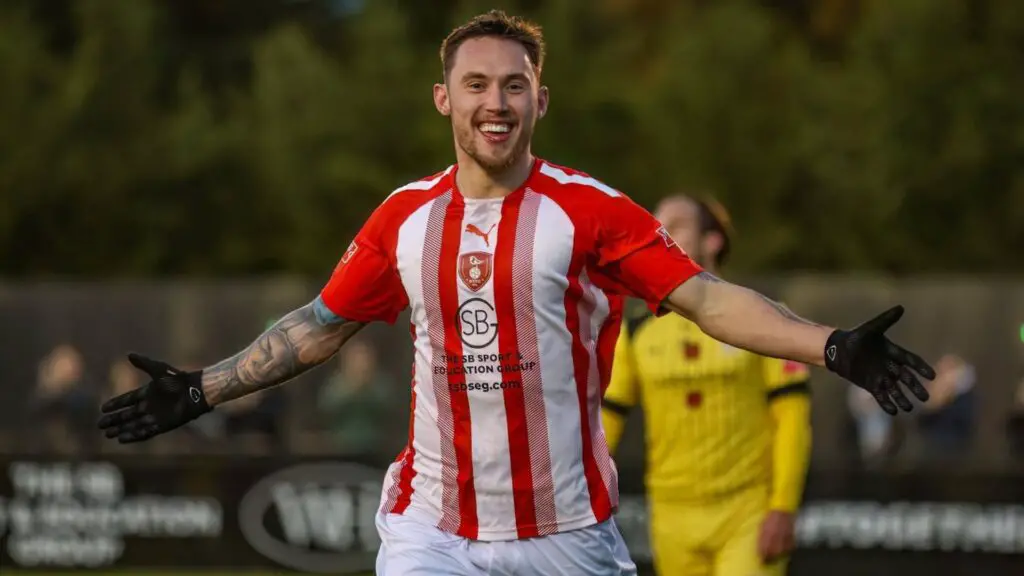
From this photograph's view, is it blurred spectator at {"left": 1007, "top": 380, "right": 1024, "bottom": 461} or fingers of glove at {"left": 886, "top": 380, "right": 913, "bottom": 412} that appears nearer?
fingers of glove at {"left": 886, "top": 380, "right": 913, "bottom": 412}

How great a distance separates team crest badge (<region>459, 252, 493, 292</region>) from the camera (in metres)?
4.85

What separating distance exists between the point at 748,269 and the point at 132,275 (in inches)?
337

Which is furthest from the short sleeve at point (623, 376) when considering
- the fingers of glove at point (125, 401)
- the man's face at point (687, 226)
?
the fingers of glove at point (125, 401)

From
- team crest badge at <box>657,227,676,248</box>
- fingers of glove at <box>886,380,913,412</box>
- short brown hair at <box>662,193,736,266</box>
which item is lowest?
fingers of glove at <box>886,380,913,412</box>

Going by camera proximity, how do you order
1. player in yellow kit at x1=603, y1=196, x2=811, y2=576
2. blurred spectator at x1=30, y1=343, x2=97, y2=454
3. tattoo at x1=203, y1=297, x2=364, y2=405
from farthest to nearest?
1. blurred spectator at x1=30, y1=343, x2=97, y2=454
2. player in yellow kit at x1=603, y1=196, x2=811, y2=576
3. tattoo at x1=203, y1=297, x2=364, y2=405

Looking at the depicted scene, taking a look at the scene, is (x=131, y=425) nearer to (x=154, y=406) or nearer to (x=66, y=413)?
(x=154, y=406)

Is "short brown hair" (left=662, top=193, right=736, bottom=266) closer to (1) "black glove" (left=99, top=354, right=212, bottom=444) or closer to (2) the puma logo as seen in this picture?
(2) the puma logo

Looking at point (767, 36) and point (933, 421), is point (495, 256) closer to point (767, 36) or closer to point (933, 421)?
point (933, 421)

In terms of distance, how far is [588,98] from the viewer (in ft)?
82.2

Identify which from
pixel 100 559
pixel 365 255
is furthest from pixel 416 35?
pixel 365 255

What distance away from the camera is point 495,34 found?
492 cm

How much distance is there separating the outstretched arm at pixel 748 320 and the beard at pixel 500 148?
0.54 m

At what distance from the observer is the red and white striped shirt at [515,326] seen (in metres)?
4.85

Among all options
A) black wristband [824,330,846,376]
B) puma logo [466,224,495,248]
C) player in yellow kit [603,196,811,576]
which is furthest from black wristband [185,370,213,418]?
player in yellow kit [603,196,811,576]
